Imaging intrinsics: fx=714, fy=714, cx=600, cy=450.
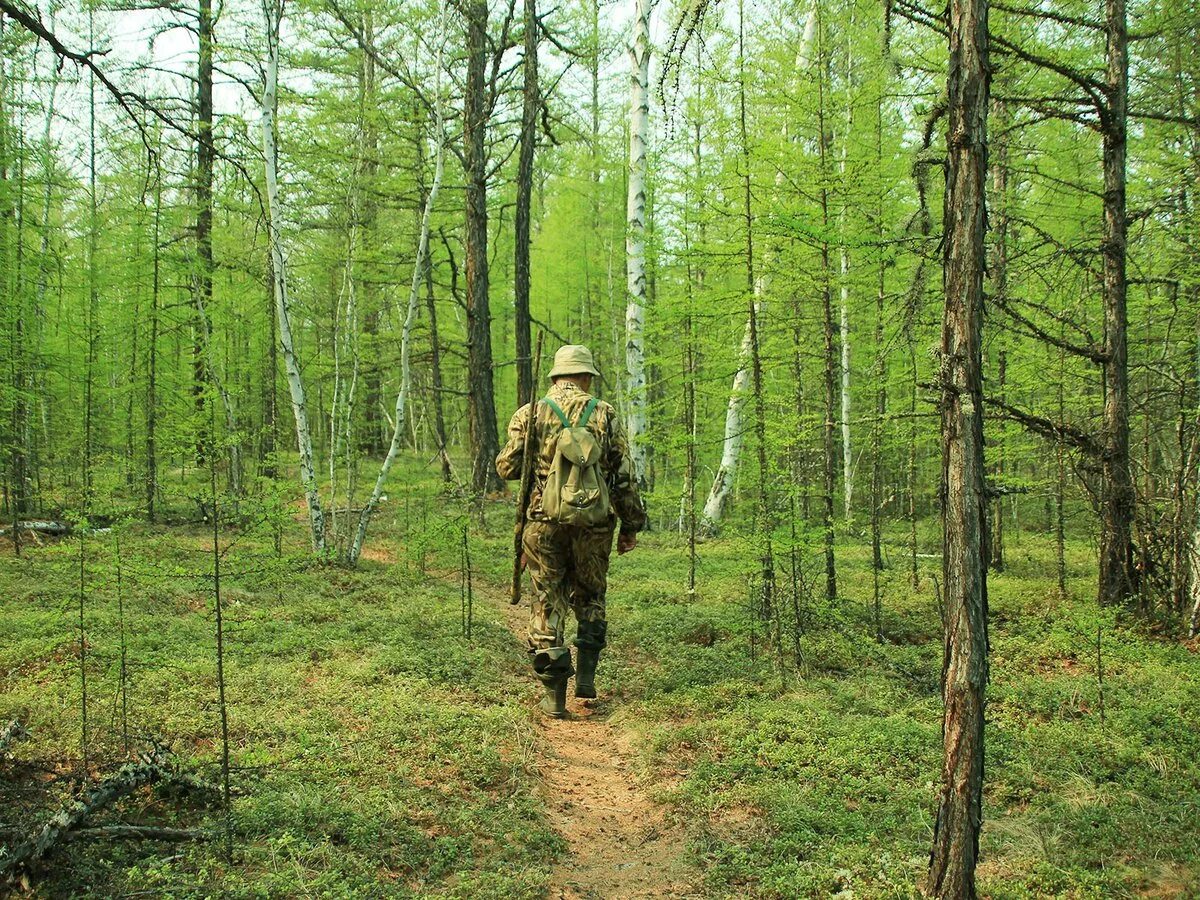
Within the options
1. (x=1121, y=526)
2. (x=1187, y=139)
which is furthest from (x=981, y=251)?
(x=1187, y=139)

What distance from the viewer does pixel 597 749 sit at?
5.14 meters

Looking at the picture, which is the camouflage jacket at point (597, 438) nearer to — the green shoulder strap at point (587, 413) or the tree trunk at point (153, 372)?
the green shoulder strap at point (587, 413)

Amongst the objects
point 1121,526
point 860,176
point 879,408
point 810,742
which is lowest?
point 810,742

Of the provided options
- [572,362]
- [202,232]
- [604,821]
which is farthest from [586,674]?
[202,232]

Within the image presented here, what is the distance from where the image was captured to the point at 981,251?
2.66 metres

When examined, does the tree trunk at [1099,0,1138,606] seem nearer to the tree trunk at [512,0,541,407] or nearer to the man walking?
the man walking

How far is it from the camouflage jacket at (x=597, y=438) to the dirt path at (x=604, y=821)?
1.65 m

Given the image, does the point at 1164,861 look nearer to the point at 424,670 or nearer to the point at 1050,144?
the point at 424,670

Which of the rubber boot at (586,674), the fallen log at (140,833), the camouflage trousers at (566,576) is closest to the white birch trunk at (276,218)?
the camouflage trousers at (566,576)

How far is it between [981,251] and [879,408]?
7632 mm

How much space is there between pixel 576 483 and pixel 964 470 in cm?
338

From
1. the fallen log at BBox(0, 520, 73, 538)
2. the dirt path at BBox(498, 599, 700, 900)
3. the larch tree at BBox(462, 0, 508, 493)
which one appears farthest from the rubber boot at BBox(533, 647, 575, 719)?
the fallen log at BBox(0, 520, 73, 538)

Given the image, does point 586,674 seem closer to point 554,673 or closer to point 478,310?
point 554,673

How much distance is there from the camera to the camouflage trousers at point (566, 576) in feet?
19.0
